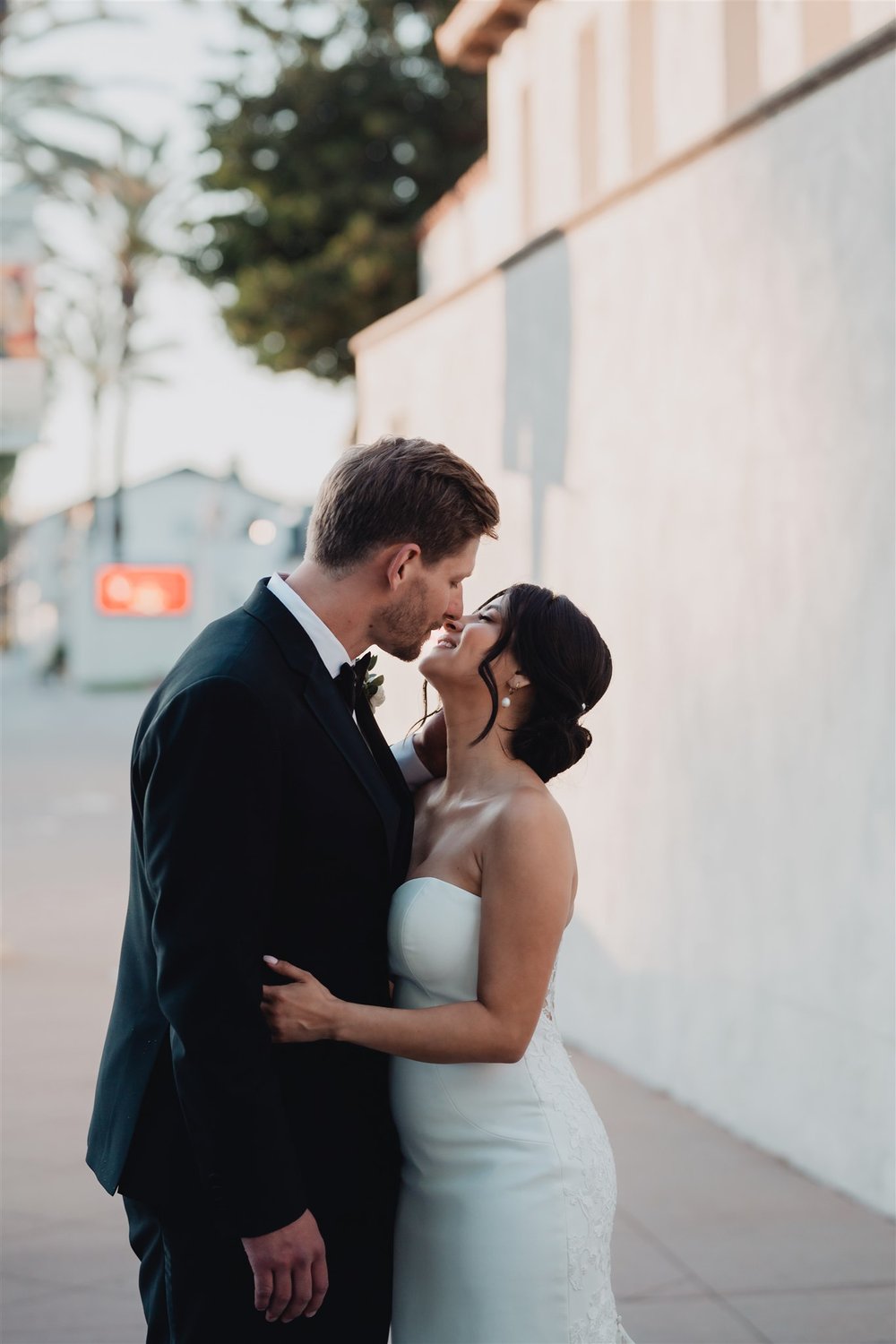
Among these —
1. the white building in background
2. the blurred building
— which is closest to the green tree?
the white building in background

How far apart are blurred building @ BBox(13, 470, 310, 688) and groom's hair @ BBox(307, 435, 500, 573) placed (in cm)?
3835

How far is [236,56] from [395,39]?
237 centimetres

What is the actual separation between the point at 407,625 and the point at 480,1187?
1.02 m

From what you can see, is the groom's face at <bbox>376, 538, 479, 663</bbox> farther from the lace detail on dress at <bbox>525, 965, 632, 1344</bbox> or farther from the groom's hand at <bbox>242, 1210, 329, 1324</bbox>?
the groom's hand at <bbox>242, 1210, 329, 1324</bbox>

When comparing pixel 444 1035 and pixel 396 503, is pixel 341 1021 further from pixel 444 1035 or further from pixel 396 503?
pixel 396 503

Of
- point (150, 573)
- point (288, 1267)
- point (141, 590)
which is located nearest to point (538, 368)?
point (288, 1267)

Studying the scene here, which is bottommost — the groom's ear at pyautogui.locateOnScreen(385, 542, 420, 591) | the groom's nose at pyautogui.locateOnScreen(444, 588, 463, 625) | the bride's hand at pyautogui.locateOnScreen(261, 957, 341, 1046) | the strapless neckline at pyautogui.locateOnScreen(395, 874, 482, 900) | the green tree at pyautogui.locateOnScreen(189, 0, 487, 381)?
the bride's hand at pyautogui.locateOnScreen(261, 957, 341, 1046)

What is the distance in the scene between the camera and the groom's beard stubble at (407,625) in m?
2.66

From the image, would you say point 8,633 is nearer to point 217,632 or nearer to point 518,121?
point 518,121

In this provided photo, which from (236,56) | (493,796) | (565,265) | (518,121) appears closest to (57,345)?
(236,56)

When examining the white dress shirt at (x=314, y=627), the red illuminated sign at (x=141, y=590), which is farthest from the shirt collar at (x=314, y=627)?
the red illuminated sign at (x=141, y=590)

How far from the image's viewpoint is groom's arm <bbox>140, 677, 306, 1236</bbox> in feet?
7.62

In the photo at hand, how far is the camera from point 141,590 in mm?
52969

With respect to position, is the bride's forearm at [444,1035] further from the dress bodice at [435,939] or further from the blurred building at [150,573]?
the blurred building at [150,573]
